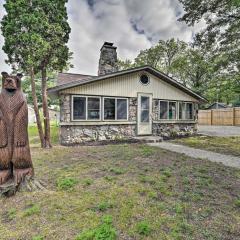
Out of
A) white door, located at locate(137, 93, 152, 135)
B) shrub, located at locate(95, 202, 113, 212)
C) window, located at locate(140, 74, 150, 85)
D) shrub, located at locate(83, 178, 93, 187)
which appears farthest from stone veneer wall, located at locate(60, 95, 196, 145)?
shrub, located at locate(95, 202, 113, 212)

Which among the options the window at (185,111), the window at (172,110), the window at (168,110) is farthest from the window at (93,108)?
the window at (185,111)

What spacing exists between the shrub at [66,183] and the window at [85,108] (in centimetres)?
589

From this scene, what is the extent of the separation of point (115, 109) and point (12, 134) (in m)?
7.60

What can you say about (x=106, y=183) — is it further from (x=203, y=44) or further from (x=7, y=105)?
(x=203, y=44)

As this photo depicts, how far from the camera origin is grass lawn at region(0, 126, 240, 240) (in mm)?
2518

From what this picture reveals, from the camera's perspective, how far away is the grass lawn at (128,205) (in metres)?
2.52

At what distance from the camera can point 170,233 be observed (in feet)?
8.12

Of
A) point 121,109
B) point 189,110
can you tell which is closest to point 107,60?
point 121,109

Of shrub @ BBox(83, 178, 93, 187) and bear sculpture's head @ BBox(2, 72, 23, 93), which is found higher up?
bear sculpture's head @ BBox(2, 72, 23, 93)

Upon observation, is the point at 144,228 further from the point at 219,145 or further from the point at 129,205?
the point at 219,145

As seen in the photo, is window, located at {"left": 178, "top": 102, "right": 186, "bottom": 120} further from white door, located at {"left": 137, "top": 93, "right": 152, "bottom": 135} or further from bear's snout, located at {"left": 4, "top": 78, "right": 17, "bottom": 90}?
bear's snout, located at {"left": 4, "top": 78, "right": 17, "bottom": 90}

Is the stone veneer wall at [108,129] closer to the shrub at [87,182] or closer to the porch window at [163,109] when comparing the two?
the porch window at [163,109]

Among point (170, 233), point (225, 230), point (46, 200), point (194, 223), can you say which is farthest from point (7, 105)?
point (225, 230)

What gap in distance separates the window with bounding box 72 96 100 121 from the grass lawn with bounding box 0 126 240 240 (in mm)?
5033
